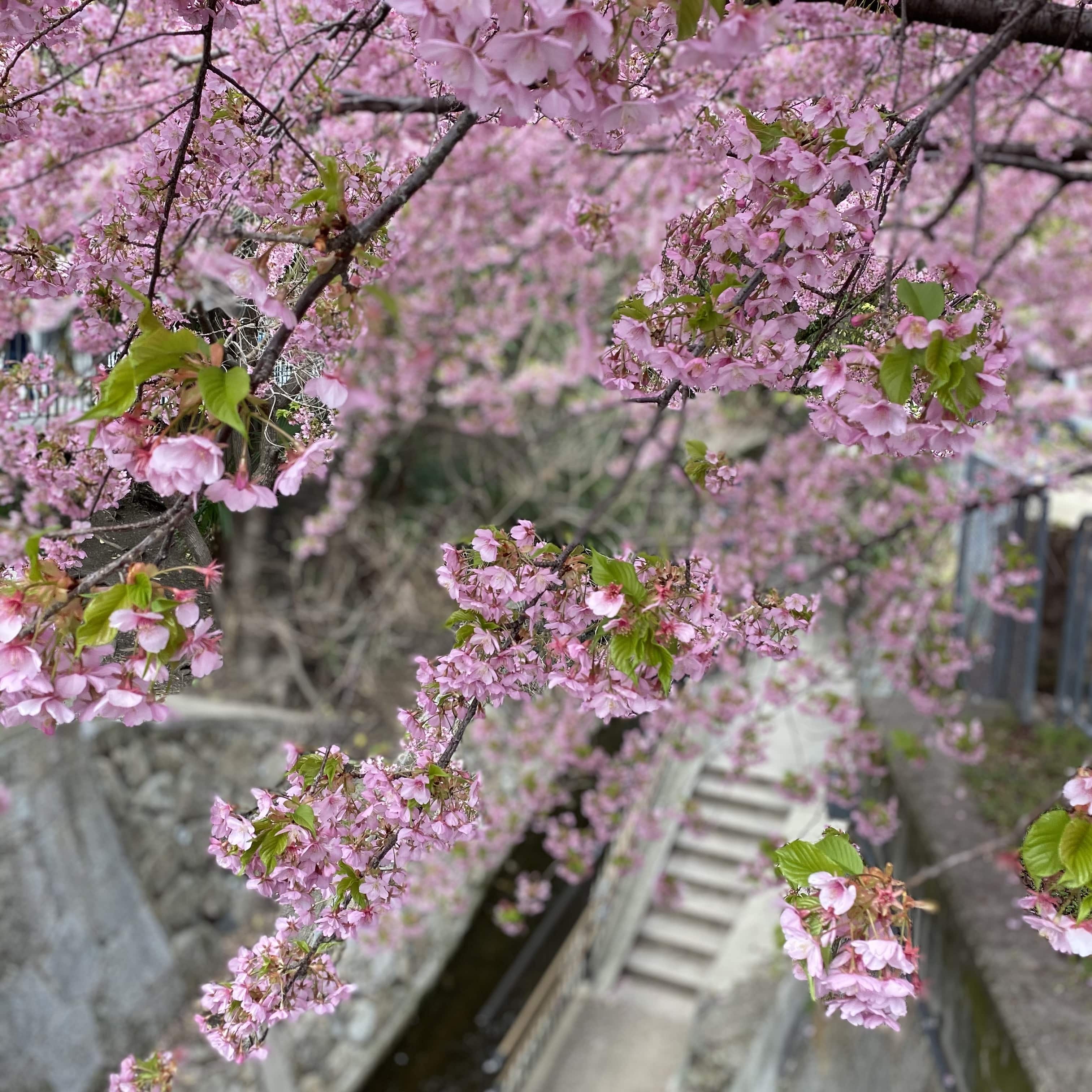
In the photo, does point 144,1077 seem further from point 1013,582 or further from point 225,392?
point 1013,582

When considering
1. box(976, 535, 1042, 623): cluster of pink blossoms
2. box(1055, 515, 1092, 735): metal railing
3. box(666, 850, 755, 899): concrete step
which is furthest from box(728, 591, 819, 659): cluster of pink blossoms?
box(666, 850, 755, 899): concrete step

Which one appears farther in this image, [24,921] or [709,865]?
[709,865]

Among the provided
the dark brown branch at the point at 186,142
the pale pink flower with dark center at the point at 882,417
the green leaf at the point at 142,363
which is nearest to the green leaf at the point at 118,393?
the green leaf at the point at 142,363

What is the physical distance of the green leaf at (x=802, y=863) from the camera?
1.04 m

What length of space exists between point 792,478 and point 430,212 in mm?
2844

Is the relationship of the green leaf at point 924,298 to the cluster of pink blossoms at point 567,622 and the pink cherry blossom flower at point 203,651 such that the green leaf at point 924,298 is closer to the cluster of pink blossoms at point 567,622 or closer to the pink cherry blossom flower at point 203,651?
the cluster of pink blossoms at point 567,622

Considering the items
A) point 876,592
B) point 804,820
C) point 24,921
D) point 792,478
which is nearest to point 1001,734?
point 876,592

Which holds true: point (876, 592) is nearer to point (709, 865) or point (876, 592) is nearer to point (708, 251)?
point (708, 251)

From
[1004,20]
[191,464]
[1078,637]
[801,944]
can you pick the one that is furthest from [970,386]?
[1078,637]

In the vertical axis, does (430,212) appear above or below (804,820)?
above

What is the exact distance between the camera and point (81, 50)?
2.31 meters

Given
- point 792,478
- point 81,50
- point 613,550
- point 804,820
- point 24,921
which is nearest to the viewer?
point 613,550

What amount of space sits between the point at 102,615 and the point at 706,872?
8390 millimetres

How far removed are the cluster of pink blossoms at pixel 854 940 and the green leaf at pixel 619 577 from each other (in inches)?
13.6
